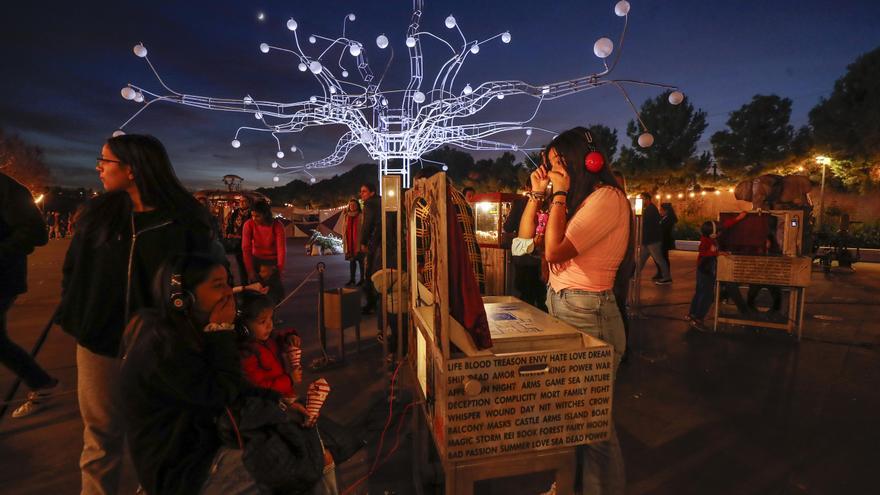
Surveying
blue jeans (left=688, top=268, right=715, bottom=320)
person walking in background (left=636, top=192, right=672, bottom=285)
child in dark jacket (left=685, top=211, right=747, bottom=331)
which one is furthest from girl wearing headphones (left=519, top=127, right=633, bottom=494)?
person walking in background (left=636, top=192, right=672, bottom=285)

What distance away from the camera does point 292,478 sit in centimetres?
158

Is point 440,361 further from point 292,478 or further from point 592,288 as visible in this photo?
point 592,288

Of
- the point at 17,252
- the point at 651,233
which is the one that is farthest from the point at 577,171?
the point at 651,233

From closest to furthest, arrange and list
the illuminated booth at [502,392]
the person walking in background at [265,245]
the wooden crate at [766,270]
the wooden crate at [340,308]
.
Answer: the illuminated booth at [502,392] → the wooden crate at [340,308] → the wooden crate at [766,270] → the person walking in background at [265,245]

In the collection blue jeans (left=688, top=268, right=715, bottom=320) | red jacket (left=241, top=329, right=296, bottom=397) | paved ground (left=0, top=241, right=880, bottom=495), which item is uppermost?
red jacket (left=241, top=329, right=296, bottom=397)

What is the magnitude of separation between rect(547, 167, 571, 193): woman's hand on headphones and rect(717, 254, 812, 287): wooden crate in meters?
4.67

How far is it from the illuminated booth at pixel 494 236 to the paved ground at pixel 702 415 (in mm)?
2091

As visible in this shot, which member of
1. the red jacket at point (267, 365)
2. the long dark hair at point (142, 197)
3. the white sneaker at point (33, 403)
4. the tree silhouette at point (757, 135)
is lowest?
the white sneaker at point (33, 403)

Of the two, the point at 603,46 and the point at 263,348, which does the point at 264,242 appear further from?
the point at 603,46

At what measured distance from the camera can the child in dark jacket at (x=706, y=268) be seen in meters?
5.99

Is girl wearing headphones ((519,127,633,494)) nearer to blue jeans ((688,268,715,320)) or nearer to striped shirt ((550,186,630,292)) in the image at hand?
striped shirt ((550,186,630,292))

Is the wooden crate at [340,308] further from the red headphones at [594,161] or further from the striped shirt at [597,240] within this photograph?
the red headphones at [594,161]

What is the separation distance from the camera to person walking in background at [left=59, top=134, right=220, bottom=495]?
189 centimetres

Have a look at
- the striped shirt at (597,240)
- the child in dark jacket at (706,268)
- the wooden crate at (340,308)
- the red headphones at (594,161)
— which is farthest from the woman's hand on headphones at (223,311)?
the child in dark jacket at (706,268)
